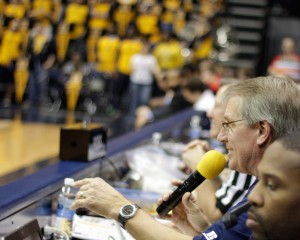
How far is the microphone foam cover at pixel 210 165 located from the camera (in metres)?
2.10

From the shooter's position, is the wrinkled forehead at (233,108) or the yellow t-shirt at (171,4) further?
the yellow t-shirt at (171,4)

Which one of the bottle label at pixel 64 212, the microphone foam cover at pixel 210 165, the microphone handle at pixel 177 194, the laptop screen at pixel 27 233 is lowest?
the bottle label at pixel 64 212

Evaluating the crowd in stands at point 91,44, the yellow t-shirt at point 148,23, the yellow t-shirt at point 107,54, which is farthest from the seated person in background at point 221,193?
the yellow t-shirt at point 148,23

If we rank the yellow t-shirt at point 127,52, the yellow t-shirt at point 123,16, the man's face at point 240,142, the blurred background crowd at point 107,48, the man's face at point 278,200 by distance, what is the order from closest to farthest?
the man's face at point 278,200
the man's face at point 240,142
the blurred background crowd at point 107,48
the yellow t-shirt at point 127,52
the yellow t-shirt at point 123,16

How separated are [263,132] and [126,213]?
43cm

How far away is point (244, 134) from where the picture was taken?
78.8 inches

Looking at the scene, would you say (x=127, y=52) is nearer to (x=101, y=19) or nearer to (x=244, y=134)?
(x=101, y=19)

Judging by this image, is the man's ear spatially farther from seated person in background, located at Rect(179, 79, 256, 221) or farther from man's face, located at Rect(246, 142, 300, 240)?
seated person in background, located at Rect(179, 79, 256, 221)

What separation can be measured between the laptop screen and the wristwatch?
0.30 metres

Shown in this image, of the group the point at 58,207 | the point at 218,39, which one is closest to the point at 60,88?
the point at 218,39

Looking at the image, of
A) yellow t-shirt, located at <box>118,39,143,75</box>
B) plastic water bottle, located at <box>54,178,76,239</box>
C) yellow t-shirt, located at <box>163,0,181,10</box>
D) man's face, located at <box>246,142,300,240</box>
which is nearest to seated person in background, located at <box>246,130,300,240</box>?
man's face, located at <box>246,142,300,240</box>

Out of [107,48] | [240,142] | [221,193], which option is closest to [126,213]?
[240,142]

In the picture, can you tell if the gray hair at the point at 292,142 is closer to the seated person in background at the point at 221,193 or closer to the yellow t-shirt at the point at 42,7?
the seated person in background at the point at 221,193

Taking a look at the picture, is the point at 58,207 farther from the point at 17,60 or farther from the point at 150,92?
the point at 17,60
